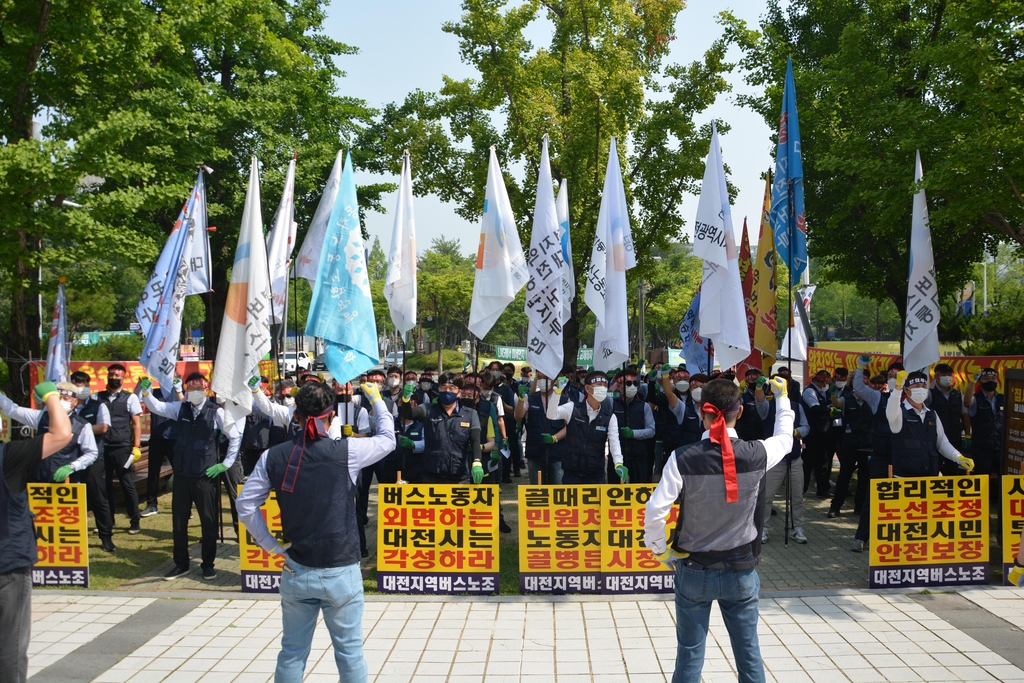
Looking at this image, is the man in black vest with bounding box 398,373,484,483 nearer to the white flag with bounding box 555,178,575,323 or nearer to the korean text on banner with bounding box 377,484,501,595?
the korean text on banner with bounding box 377,484,501,595

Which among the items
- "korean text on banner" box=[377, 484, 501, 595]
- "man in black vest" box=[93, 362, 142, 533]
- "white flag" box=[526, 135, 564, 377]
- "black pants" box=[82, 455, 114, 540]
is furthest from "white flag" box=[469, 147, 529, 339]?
"black pants" box=[82, 455, 114, 540]

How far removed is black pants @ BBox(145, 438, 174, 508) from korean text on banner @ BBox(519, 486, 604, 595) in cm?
638

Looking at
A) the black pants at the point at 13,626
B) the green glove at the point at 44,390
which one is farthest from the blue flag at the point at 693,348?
the black pants at the point at 13,626

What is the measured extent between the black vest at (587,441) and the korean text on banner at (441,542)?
1270 mm

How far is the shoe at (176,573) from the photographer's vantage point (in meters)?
8.88

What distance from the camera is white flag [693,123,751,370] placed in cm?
985

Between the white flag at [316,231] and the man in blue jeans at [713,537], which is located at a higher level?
the white flag at [316,231]

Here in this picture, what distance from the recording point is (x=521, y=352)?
5412 centimetres

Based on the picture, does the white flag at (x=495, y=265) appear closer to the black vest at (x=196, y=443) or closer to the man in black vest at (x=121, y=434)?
the black vest at (x=196, y=443)

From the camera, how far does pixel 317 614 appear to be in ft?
15.5

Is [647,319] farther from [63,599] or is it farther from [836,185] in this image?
[63,599]

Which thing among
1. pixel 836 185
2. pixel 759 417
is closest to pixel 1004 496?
pixel 759 417

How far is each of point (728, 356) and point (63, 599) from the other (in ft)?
25.6

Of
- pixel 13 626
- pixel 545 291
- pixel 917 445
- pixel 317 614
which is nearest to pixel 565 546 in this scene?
pixel 545 291
